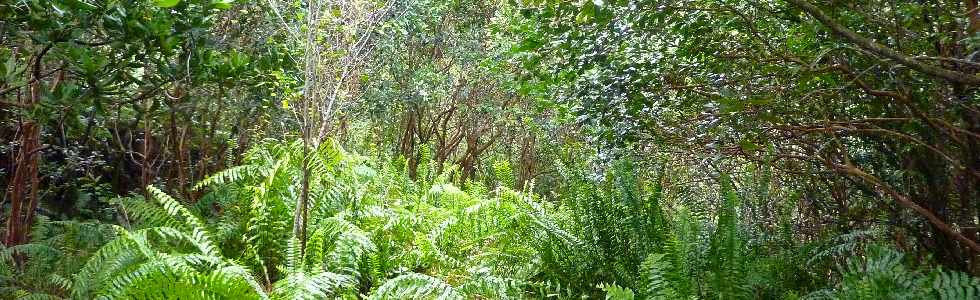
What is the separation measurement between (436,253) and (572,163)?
1.14 meters

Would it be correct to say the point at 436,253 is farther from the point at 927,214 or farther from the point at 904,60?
the point at 904,60

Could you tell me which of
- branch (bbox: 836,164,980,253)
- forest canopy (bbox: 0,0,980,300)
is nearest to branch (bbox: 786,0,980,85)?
forest canopy (bbox: 0,0,980,300)

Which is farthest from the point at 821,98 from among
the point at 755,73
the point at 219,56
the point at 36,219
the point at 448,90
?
the point at 448,90

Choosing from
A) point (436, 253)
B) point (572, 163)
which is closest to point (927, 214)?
point (572, 163)

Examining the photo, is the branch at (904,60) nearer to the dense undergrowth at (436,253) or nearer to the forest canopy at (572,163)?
the forest canopy at (572,163)

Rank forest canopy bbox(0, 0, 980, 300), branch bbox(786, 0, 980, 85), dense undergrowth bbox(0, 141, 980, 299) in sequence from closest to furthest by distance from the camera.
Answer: branch bbox(786, 0, 980, 85), forest canopy bbox(0, 0, 980, 300), dense undergrowth bbox(0, 141, 980, 299)

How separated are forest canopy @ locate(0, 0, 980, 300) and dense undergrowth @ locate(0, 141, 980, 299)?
20 mm

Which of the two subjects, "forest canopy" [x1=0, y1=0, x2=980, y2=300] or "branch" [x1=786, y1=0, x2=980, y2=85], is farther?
"forest canopy" [x1=0, y1=0, x2=980, y2=300]

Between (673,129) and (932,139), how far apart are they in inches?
54.0

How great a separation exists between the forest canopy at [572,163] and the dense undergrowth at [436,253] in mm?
20

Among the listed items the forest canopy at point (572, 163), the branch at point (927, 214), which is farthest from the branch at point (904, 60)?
the branch at point (927, 214)

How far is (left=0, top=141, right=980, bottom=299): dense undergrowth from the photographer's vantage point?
3.49 m

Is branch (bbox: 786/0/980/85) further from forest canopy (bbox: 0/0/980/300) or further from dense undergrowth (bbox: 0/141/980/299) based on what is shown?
dense undergrowth (bbox: 0/141/980/299)

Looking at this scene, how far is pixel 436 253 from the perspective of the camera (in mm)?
4637
